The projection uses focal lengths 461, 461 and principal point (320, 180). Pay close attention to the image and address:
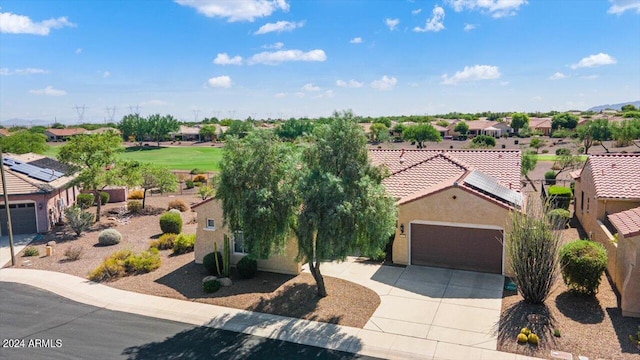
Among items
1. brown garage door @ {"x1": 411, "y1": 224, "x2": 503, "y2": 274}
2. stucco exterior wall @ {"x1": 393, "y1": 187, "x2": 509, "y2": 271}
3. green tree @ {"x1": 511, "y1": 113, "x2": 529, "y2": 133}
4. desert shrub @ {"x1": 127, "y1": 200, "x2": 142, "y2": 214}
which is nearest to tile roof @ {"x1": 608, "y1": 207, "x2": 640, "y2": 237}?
stucco exterior wall @ {"x1": 393, "y1": 187, "x2": 509, "y2": 271}

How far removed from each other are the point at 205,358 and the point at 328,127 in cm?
819

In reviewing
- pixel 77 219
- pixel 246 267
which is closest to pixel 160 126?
pixel 77 219

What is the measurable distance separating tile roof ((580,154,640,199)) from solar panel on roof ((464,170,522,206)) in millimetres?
4425

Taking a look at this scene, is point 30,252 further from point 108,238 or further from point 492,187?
point 492,187

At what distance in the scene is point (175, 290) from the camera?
1870cm

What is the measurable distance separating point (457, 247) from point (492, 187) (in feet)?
11.4

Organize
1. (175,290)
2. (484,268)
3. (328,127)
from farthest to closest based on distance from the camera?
(484,268)
(175,290)
(328,127)

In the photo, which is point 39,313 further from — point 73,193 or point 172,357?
point 73,193

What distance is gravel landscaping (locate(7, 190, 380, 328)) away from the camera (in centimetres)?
1655

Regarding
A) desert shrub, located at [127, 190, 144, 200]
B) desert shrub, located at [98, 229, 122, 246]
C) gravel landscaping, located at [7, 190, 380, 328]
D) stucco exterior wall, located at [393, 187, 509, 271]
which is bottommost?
gravel landscaping, located at [7, 190, 380, 328]

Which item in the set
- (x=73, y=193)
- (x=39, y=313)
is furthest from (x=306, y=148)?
(x=73, y=193)

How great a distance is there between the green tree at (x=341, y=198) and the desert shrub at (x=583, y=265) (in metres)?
6.54

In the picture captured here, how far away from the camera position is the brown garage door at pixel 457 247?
1978cm

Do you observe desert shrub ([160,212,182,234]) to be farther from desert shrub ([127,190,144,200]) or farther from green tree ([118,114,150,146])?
green tree ([118,114,150,146])
